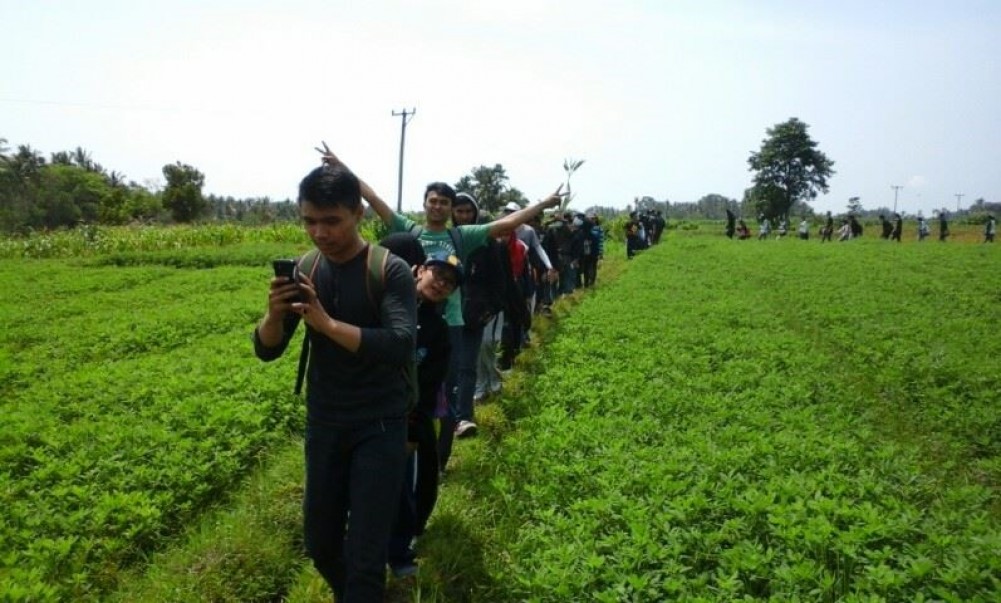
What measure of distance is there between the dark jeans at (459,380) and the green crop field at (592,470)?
382 millimetres

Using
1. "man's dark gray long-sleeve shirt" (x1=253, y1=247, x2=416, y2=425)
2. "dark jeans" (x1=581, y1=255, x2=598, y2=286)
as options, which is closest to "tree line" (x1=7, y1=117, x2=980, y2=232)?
"dark jeans" (x1=581, y1=255, x2=598, y2=286)

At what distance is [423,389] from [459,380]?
1964 millimetres

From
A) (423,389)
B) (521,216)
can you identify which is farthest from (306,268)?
(521,216)

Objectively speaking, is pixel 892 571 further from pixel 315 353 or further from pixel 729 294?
pixel 729 294

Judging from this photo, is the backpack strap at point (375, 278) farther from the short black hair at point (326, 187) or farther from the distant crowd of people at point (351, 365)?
the short black hair at point (326, 187)

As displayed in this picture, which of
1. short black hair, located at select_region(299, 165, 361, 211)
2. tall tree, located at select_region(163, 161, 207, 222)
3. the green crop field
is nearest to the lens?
short black hair, located at select_region(299, 165, 361, 211)

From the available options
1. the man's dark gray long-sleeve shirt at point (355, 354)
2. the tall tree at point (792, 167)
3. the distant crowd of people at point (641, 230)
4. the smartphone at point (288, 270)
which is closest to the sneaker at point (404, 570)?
the man's dark gray long-sleeve shirt at point (355, 354)

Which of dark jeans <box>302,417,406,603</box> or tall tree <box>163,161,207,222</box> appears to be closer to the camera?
dark jeans <box>302,417,406,603</box>

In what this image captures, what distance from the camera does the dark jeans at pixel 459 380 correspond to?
494 cm

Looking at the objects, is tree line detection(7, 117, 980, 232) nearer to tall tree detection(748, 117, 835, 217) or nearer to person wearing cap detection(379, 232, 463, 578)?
tall tree detection(748, 117, 835, 217)

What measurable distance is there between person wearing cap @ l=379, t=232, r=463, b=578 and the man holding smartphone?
2.68 feet

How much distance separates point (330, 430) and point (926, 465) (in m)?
5.17

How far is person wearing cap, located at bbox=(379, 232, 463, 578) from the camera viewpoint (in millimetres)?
3799

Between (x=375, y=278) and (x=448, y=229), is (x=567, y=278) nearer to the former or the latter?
(x=448, y=229)
